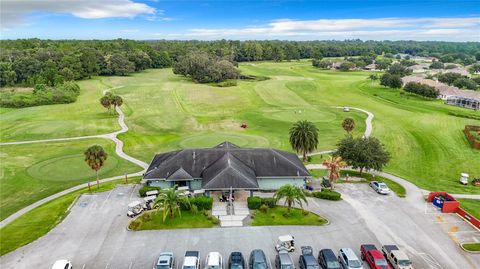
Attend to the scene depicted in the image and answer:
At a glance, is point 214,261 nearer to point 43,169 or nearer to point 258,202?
point 258,202

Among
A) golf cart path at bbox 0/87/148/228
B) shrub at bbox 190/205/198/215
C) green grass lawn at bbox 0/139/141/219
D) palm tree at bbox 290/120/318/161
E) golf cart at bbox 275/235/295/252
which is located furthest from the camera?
palm tree at bbox 290/120/318/161

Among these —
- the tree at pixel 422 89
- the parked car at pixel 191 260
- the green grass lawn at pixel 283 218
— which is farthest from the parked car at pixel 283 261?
the tree at pixel 422 89

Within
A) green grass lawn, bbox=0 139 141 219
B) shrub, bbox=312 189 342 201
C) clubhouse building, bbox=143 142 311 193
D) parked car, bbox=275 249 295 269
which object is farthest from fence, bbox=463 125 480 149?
green grass lawn, bbox=0 139 141 219

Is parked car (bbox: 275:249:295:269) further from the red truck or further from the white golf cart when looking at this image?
the white golf cart

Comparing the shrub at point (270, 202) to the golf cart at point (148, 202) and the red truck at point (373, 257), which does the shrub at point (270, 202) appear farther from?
the golf cart at point (148, 202)

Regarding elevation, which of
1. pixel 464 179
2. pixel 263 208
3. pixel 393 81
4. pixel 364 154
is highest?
pixel 393 81

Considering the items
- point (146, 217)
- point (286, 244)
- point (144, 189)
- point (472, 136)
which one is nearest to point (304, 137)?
point (286, 244)

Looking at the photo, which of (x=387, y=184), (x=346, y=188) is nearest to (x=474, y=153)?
(x=387, y=184)
